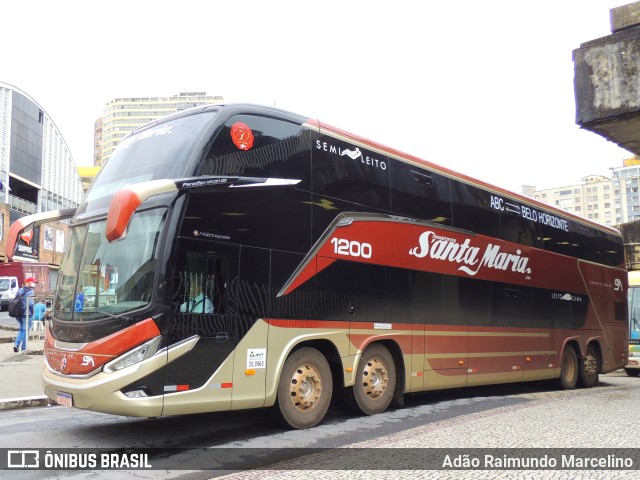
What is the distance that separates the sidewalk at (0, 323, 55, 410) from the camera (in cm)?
922

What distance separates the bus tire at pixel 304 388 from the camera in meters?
7.51

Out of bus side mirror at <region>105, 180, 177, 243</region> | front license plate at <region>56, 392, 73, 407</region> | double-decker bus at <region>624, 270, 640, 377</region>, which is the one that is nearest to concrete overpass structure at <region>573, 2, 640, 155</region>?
bus side mirror at <region>105, 180, 177, 243</region>

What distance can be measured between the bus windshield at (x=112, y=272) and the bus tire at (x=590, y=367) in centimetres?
1175

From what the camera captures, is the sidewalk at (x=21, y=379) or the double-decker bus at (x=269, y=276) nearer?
the double-decker bus at (x=269, y=276)

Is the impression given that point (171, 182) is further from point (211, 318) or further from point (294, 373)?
point (294, 373)

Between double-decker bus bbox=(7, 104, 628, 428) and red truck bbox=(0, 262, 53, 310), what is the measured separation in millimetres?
32350

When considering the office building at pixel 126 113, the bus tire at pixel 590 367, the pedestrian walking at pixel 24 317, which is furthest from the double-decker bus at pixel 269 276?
the office building at pixel 126 113

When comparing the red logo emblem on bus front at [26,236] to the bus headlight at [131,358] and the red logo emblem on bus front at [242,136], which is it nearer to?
the bus headlight at [131,358]

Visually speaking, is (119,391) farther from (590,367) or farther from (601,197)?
(601,197)

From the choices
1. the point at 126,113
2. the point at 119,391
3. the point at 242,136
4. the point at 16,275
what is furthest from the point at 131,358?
the point at 126,113

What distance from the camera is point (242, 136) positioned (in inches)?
289

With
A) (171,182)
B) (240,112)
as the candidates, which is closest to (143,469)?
(171,182)

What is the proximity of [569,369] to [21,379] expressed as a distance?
39.3 ft

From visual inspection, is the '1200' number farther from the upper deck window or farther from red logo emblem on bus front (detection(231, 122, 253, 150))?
red logo emblem on bus front (detection(231, 122, 253, 150))
